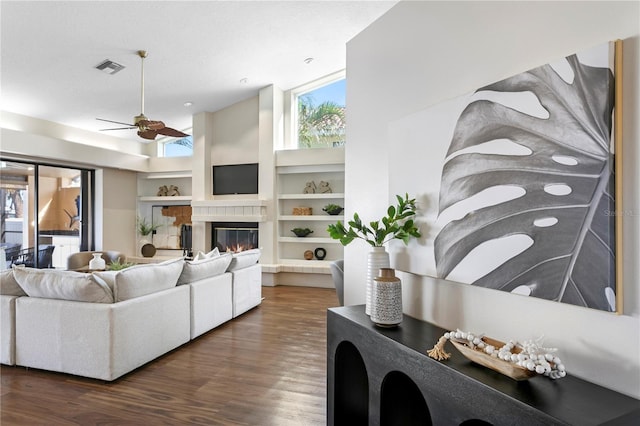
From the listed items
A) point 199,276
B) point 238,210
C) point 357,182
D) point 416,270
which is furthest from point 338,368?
point 238,210

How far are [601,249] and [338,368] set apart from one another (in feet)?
4.46

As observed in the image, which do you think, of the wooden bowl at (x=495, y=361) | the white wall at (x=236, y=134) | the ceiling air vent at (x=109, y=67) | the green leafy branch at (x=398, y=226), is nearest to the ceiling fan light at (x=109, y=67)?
the ceiling air vent at (x=109, y=67)

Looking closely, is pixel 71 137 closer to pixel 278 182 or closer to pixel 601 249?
pixel 278 182

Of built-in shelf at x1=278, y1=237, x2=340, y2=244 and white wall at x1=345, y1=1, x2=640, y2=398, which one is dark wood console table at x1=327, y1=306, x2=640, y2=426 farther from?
built-in shelf at x1=278, y1=237, x2=340, y2=244

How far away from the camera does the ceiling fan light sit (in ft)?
15.2

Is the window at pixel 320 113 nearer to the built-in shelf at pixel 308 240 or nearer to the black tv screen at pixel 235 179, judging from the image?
the black tv screen at pixel 235 179

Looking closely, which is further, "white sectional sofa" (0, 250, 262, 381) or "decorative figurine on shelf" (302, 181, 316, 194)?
"decorative figurine on shelf" (302, 181, 316, 194)

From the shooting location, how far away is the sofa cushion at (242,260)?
4426mm

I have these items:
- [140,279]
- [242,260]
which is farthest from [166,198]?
[140,279]

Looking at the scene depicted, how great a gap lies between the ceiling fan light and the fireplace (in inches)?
127

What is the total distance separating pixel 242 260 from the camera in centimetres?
458

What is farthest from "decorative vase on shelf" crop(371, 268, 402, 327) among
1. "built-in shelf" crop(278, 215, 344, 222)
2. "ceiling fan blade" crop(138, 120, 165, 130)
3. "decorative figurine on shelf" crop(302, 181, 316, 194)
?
"decorative figurine on shelf" crop(302, 181, 316, 194)

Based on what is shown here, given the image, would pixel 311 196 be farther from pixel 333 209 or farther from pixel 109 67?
pixel 109 67

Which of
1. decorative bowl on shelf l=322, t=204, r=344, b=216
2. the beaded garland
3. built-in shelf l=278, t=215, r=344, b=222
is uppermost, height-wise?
decorative bowl on shelf l=322, t=204, r=344, b=216
